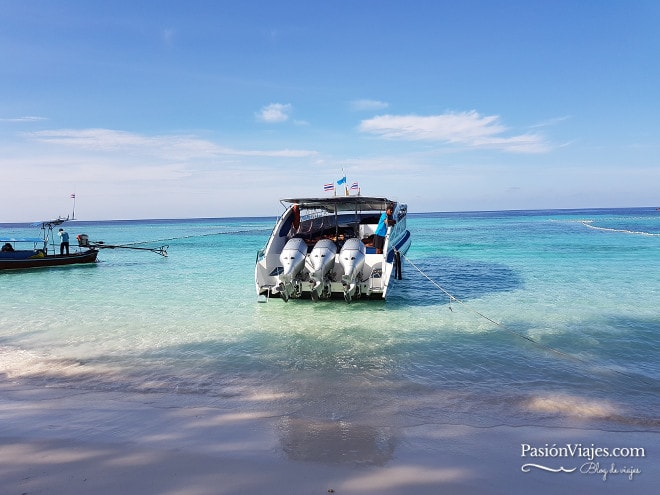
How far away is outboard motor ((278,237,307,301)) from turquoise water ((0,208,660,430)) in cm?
54

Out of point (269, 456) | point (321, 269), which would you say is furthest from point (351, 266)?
point (269, 456)

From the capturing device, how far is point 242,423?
4805mm

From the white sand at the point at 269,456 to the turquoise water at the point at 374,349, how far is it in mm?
364

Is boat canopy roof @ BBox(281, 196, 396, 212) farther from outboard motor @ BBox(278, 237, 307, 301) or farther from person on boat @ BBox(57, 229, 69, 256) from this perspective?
person on boat @ BBox(57, 229, 69, 256)

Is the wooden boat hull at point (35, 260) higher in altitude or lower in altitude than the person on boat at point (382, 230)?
lower

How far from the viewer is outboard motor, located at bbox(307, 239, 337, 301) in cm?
1071

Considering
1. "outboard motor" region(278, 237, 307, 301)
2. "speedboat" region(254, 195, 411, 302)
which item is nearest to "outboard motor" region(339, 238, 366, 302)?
"speedboat" region(254, 195, 411, 302)

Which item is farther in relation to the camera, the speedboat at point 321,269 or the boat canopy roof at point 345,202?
the boat canopy roof at point 345,202

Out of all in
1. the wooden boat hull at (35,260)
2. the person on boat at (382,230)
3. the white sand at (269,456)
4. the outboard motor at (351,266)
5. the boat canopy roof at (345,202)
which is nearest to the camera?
the white sand at (269,456)

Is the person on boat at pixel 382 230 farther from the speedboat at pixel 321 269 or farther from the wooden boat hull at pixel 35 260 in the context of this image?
the wooden boat hull at pixel 35 260

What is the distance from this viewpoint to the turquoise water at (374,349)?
17.7ft

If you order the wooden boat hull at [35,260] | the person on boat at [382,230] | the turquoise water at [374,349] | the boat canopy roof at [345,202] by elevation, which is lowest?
the turquoise water at [374,349]

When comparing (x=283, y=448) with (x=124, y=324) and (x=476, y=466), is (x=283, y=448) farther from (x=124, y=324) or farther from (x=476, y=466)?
(x=124, y=324)

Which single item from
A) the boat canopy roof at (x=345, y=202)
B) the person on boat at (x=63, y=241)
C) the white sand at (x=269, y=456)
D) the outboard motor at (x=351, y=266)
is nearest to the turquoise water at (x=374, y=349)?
the white sand at (x=269, y=456)
